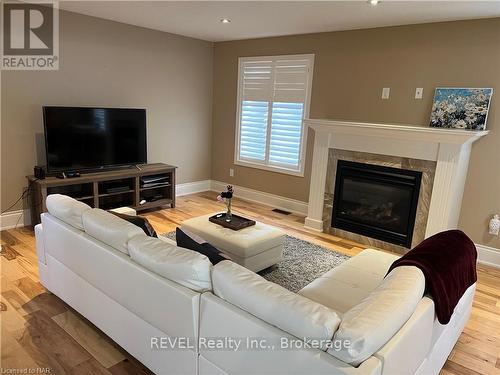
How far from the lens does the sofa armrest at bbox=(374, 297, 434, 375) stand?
1.33 meters

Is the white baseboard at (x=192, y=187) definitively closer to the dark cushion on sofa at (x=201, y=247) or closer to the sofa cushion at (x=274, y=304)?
the dark cushion on sofa at (x=201, y=247)

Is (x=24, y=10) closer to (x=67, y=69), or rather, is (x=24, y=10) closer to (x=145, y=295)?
(x=67, y=69)

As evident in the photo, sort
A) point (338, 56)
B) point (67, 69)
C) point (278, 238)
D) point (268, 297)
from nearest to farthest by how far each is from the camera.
→ 1. point (268, 297)
2. point (278, 238)
3. point (67, 69)
4. point (338, 56)

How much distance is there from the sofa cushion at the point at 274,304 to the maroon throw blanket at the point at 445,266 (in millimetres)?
677

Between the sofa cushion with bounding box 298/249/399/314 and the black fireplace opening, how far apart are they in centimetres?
132

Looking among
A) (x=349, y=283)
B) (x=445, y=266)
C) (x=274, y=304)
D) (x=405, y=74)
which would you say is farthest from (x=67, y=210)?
(x=405, y=74)

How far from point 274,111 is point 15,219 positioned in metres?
3.59

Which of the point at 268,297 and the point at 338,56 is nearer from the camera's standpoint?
the point at 268,297

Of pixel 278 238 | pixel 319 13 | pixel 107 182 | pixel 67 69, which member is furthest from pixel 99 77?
pixel 278 238

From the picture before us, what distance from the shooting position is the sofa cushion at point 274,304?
1341 millimetres

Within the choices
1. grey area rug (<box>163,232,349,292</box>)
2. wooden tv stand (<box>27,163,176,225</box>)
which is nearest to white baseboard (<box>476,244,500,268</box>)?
grey area rug (<box>163,232,349,292</box>)

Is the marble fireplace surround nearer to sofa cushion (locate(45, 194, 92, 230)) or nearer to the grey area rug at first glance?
the grey area rug

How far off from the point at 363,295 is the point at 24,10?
428 cm

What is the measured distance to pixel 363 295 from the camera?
221 cm
